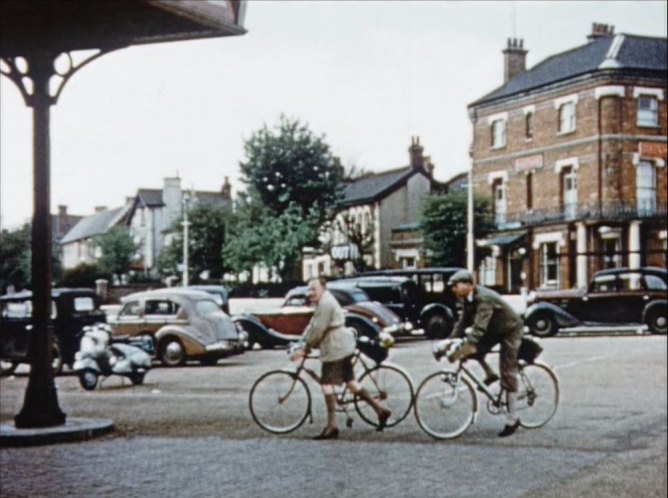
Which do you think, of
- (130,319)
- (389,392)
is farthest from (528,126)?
(389,392)

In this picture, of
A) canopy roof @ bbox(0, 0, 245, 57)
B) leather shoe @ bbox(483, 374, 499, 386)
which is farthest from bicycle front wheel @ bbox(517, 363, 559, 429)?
canopy roof @ bbox(0, 0, 245, 57)

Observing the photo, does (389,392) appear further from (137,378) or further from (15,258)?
(15,258)

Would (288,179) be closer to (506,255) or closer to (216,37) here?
(216,37)

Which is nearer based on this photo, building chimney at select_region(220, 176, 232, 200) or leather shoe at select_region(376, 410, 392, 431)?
building chimney at select_region(220, 176, 232, 200)

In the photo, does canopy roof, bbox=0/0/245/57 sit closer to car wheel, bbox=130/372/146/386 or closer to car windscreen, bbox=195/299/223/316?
car windscreen, bbox=195/299/223/316

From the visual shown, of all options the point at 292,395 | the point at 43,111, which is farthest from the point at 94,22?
the point at 292,395

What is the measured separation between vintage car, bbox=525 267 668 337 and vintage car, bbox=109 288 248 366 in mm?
708

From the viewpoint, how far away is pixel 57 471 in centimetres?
355

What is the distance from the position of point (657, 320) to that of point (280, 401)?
7.83ft

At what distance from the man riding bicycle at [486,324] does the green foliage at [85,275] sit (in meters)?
0.76

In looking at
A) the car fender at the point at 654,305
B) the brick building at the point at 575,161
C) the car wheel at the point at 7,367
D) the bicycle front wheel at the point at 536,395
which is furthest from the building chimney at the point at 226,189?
the bicycle front wheel at the point at 536,395

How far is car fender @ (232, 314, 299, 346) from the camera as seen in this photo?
114 inches

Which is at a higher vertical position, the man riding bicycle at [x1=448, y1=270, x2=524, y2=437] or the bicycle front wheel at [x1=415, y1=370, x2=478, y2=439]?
the man riding bicycle at [x1=448, y1=270, x2=524, y2=437]

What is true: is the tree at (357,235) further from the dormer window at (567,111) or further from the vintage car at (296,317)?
the dormer window at (567,111)
